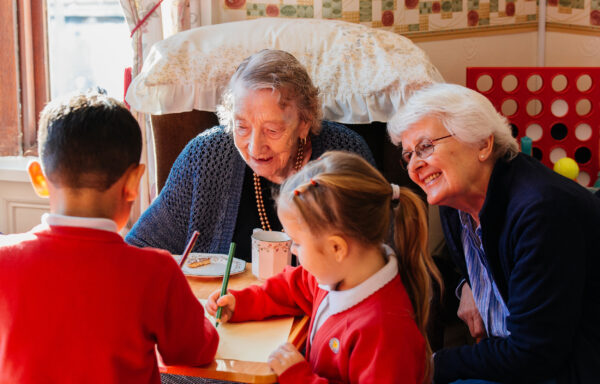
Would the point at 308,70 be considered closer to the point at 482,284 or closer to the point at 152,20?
the point at 152,20

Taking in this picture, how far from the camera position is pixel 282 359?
1047mm

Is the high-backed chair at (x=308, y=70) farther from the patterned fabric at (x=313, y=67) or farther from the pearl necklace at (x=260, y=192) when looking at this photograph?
the pearl necklace at (x=260, y=192)

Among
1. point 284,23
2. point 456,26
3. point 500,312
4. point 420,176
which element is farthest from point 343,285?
point 456,26

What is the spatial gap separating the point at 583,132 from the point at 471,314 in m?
1.16

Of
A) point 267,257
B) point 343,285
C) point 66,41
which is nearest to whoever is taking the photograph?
point 343,285

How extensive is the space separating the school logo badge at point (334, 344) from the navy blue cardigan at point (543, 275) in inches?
16.8

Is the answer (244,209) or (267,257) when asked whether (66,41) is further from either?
(267,257)

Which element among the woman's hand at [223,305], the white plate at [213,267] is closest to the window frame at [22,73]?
the white plate at [213,267]

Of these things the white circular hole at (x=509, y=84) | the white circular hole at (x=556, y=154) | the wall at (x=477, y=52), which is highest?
the wall at (x=477, y=52)

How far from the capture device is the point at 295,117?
5.63 ft

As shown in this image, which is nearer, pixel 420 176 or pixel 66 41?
pixel 420 176

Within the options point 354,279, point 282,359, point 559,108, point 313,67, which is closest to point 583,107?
point 559,108

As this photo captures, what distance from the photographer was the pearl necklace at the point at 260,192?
1809mm

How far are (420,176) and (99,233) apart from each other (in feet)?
2.69
